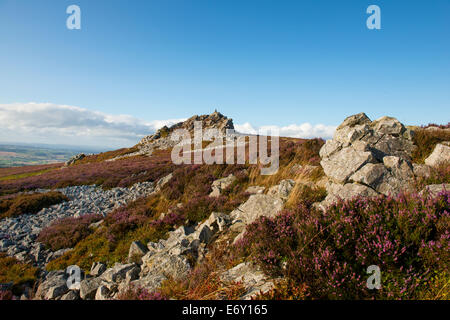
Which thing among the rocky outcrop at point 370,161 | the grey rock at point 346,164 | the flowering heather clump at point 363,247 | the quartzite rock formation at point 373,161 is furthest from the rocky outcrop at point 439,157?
the flowering heather clump at point 363,247

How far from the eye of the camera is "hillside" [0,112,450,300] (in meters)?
3.32

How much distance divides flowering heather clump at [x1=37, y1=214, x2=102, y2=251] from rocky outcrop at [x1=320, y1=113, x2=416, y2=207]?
10.4 meters

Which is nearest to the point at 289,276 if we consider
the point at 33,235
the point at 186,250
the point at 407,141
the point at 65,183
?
the point at 186,250

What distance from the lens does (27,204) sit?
14930mm

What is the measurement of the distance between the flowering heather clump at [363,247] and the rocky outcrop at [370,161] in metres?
1.16

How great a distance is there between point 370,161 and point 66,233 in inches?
503

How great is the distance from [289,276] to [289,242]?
2.52ft

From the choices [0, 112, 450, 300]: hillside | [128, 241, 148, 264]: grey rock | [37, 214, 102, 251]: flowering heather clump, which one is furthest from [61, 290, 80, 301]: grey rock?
[37, 214, 102, 251]: flowering heather clump

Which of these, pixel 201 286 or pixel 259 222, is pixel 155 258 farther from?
pixel 259 222

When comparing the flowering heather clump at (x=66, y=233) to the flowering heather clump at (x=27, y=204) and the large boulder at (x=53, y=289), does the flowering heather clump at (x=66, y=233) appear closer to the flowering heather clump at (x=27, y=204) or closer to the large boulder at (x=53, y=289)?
the large boulder at (x=53, y=289)

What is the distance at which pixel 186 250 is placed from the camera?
18.9ft

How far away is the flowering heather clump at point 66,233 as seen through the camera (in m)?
9.37

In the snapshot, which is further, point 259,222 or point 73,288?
point 73,288

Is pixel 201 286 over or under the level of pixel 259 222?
under
